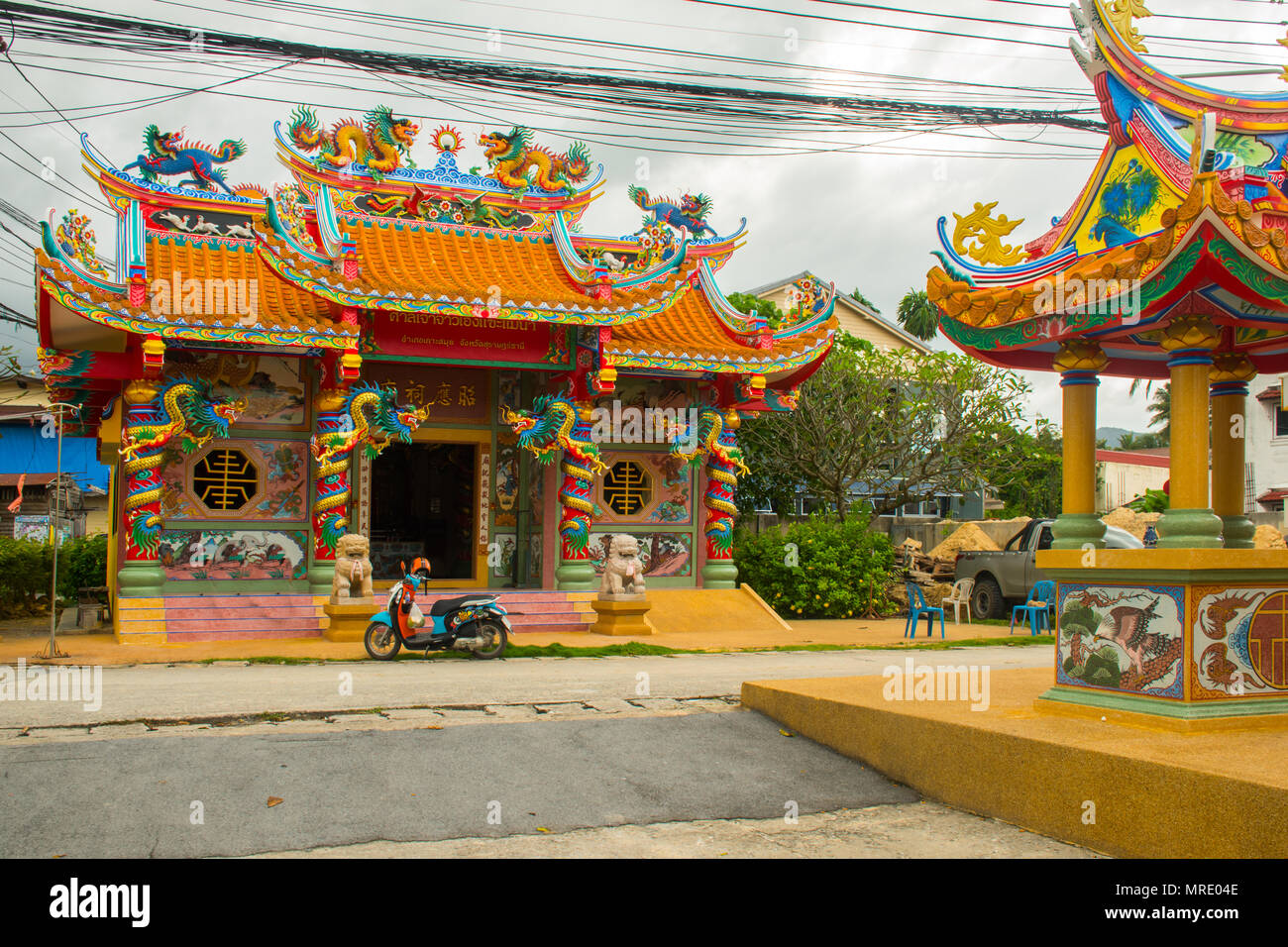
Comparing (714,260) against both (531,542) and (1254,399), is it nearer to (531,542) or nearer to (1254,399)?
(531,542)

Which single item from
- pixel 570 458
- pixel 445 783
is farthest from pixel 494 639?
Result: pixel 445 783

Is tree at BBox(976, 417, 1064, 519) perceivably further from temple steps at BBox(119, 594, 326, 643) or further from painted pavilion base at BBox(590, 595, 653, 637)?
temple steps at BBox(119, 594, 326, 643)

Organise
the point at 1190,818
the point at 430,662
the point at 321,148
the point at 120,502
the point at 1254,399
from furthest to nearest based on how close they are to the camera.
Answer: the point at 1254,399 < the point at 321,148 < the point at 120,502 < the point at 430,662 < the point at 1190,818

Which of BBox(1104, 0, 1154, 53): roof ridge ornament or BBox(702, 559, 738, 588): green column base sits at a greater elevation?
BBox(1104, 0, 1154, 53): roof ridge ornament

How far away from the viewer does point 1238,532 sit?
858cm

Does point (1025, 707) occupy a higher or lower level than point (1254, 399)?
lower

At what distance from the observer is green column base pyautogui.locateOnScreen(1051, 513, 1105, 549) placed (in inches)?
316

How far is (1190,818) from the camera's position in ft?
17.6

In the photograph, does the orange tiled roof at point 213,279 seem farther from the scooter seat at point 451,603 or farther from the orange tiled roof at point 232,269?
the scooter seat at point 451,603

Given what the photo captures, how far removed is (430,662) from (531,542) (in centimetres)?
662

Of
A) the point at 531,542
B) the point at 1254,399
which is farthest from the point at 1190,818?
the point at 1254,399

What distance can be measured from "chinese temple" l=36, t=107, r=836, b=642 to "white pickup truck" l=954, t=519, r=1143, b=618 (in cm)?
530

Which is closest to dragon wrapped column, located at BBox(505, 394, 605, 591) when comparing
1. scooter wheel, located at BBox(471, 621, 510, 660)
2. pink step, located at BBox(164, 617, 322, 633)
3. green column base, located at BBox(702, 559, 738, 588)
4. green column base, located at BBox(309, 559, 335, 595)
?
green column base, located at BBox(702, 559, 738, 588)

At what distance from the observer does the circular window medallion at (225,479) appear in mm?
16953
